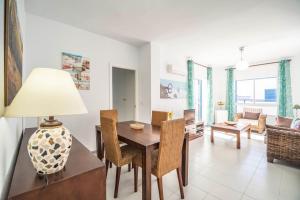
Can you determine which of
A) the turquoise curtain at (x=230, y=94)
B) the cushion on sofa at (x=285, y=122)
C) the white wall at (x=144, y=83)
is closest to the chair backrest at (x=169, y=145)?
the white wall at (x=144, y=83)

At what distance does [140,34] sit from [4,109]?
2.75 metres

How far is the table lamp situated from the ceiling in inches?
69.9

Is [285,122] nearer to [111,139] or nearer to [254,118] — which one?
[254,118]

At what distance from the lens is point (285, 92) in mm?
4566

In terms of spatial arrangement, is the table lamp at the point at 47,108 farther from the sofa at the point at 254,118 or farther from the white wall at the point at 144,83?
the sofa at the point at 254,118

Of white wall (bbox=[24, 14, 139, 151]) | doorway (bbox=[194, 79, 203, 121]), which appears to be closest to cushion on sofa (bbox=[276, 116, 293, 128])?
doorway (bbox=[194, 79, 203, 121])

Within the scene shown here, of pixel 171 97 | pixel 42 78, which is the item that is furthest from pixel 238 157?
pixel 42 78

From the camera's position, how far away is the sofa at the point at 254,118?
4500 millimetres

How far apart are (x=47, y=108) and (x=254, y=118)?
5984mm

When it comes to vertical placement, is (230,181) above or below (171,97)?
below

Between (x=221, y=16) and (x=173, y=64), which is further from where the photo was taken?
(x=173, y=64)

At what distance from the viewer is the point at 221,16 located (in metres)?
2.31

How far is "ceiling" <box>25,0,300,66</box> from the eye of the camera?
2027mm

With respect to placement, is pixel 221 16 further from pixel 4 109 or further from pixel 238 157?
pixel 4 109
